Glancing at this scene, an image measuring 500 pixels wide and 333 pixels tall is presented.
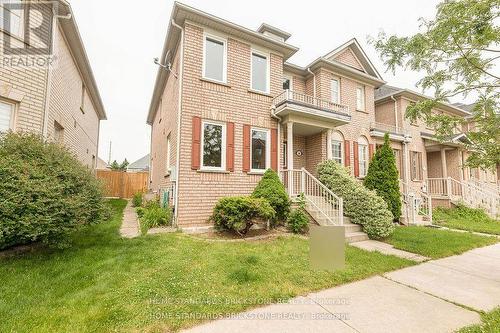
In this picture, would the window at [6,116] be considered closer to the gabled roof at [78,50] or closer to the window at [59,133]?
the window at [59,133]

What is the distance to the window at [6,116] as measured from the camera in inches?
231

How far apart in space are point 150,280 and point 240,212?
3.19 meters

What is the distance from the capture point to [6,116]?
5.92 m

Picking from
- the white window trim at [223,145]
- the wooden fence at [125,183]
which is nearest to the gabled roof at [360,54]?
the white window trim at [223,145]

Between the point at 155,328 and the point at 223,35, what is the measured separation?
354 inches

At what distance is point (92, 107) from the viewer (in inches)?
564

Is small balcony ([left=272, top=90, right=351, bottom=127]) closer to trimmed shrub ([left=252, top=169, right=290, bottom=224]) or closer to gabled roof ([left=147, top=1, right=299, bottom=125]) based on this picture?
gabled roof ([left=147, top=1, right=299, bottom=125])

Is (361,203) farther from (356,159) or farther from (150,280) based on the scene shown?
(150,280)

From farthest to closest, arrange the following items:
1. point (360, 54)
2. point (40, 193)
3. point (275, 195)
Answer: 1. point (360, 54)
2. point (275, 195)
3. point (40, 193)

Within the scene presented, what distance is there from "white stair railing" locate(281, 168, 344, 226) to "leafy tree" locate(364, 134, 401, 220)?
2.44 metres

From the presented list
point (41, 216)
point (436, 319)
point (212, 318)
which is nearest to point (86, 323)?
point (212, 318)

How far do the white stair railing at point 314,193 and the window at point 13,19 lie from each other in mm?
8691

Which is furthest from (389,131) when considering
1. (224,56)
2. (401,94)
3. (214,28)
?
(214,28)

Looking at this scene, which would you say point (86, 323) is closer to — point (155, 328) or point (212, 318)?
point (155, 328)
